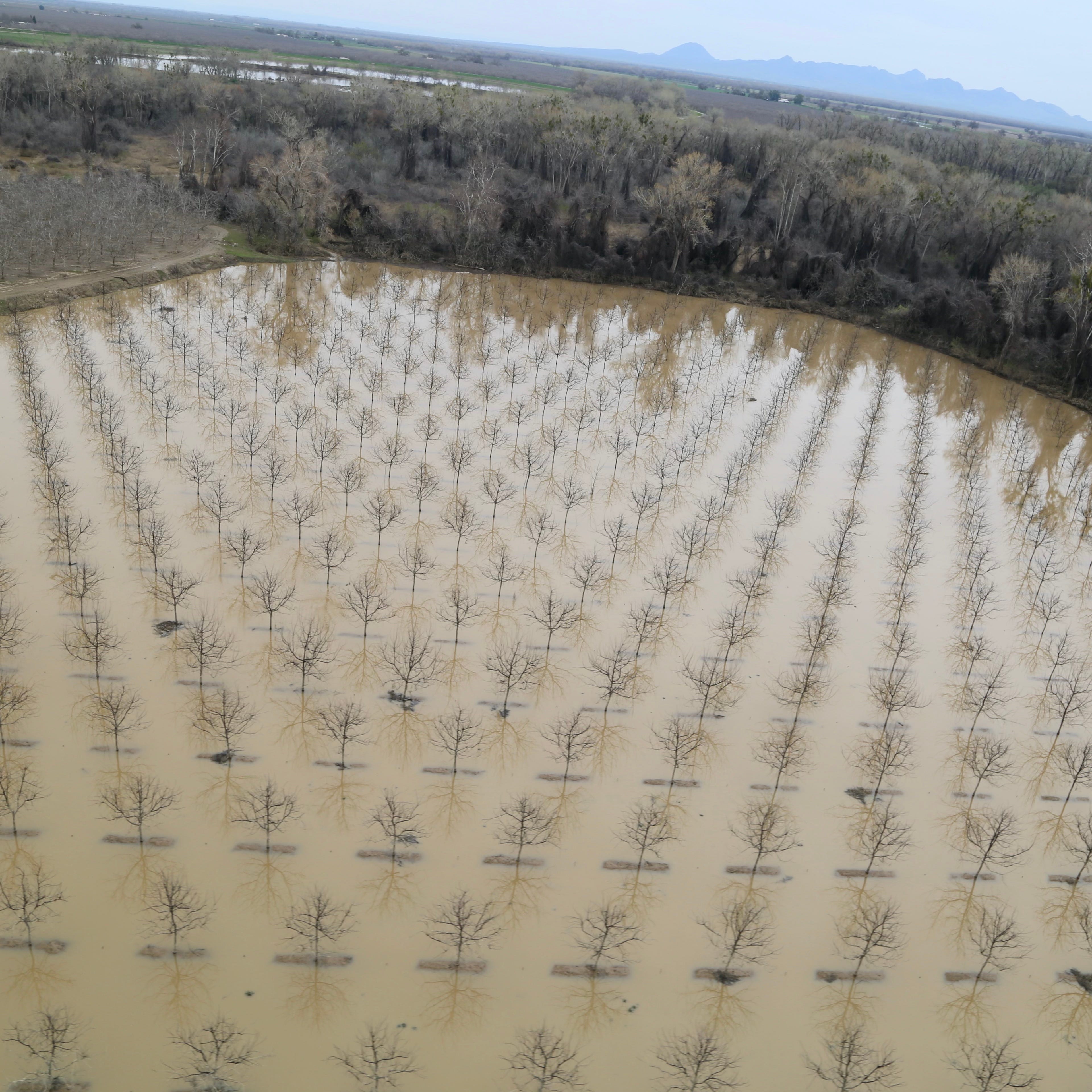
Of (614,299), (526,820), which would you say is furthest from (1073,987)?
(614,299)

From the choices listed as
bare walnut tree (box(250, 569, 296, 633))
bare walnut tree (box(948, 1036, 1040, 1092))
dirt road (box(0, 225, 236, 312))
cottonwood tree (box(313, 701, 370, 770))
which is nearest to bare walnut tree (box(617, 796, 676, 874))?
cottonwood tree (box(313, 701, 370, 770))

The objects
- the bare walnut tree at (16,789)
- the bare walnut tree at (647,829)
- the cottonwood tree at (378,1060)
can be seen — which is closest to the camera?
the cottonwood tree at (378,1060)

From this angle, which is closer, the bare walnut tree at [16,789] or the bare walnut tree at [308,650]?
the bare walnut tree at [16,789]

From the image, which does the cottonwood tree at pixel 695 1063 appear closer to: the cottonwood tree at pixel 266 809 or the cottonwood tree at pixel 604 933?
the cottonwood tree at pixel 604 933

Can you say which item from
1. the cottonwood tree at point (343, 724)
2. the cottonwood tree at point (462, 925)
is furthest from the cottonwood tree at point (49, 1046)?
the cottonwood tree at point (343, 724)

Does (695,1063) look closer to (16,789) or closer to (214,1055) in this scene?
(214,1055)

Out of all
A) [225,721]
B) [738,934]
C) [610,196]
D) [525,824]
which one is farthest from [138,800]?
[610,196]
